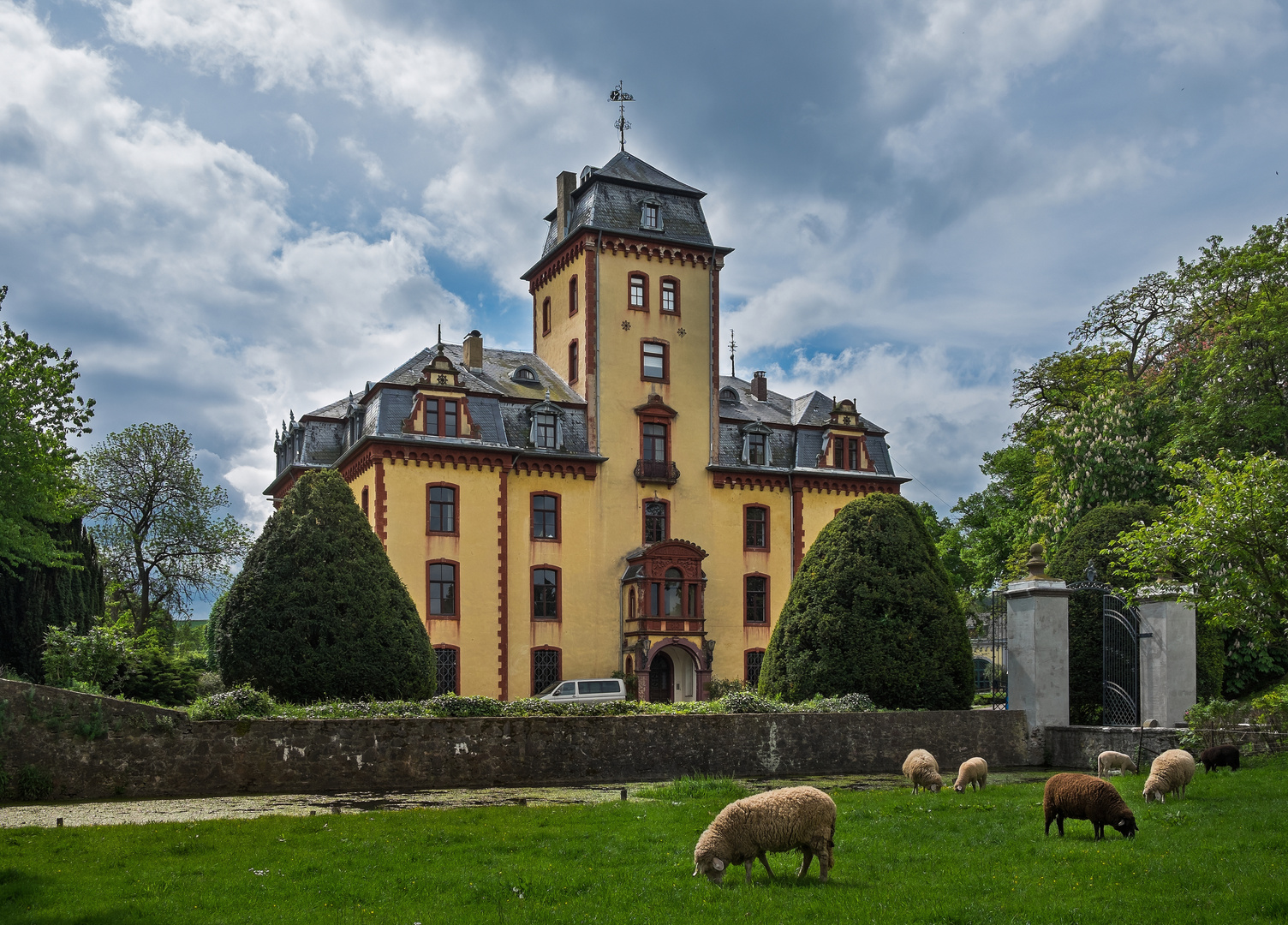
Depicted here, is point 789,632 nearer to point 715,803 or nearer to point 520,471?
point 715,803

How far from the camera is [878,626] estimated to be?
917 inches

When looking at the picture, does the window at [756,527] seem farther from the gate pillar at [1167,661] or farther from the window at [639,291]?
the gate pillar at [1167,661]

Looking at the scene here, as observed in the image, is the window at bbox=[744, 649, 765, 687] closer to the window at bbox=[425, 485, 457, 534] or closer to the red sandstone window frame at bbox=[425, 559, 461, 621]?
the red sandstone window frame at bbox=[425, 559, 461, 621]

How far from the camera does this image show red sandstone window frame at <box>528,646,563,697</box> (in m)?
39.2

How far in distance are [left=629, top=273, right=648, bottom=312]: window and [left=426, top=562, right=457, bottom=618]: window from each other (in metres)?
12.4

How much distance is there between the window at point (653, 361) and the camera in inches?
1700

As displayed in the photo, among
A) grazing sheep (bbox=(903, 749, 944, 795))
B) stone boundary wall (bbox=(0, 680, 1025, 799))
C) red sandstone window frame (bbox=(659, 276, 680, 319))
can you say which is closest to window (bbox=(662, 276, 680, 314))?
red sandstone window frame (bbox=(659, 276, 680, 319))

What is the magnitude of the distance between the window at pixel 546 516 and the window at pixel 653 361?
6.21m

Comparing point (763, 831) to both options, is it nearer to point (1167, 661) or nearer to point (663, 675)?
point (1167, 661)

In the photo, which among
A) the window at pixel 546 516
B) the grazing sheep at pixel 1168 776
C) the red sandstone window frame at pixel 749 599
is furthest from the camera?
the red sandstone window frame at pixel 749 599

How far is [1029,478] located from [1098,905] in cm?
4402

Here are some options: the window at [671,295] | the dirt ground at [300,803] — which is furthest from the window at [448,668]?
the dirt ground at [300,803]

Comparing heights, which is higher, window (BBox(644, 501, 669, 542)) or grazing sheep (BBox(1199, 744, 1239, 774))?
window (BBox(644, 501, 669, 542))

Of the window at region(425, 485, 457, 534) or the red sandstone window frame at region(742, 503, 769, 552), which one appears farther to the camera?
the red sandstone window frame at region(742, 503, 769, 552)
